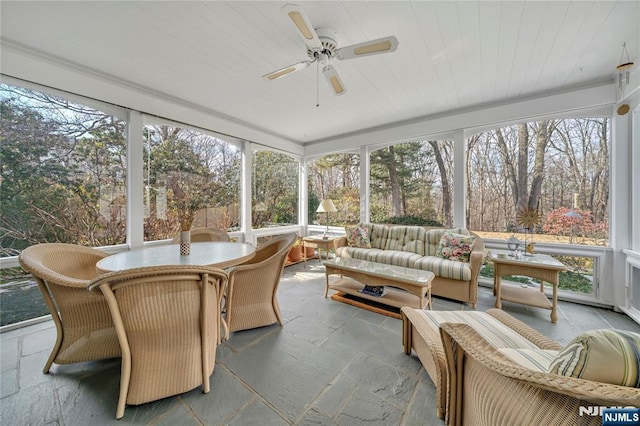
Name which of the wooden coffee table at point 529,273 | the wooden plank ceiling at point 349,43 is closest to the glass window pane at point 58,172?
the wooden plank ceiling at point 349,43

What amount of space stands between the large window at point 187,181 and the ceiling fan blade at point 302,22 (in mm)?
2580

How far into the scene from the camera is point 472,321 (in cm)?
153

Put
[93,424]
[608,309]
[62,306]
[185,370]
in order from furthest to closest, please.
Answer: [608,309]
[62,306]
[185,370]
[93,424]

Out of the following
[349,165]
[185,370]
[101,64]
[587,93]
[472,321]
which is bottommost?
[185,370]

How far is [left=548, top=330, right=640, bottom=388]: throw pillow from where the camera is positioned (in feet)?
1.92

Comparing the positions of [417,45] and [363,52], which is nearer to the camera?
[363,52]

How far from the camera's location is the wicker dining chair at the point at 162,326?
1.22 metres

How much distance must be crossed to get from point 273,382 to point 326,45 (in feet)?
9.00

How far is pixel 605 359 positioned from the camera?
611 mm

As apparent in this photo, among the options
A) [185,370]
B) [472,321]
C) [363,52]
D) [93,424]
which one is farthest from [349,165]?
[93,424]

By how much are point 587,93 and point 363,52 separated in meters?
3.10

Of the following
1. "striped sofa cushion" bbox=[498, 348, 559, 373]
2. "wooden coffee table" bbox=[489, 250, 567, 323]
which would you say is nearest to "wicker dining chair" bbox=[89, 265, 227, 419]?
"striped sofa cushion" bbox=[498, 348, 559, 373]

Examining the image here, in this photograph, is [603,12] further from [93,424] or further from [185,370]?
[93,424]

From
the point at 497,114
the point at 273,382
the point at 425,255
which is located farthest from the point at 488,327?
the point at 497,114
